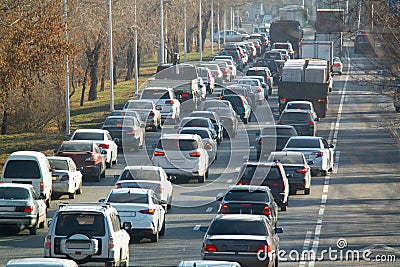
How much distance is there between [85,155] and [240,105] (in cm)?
1946

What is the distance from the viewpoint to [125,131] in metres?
42.6

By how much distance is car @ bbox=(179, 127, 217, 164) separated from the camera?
3925 cm

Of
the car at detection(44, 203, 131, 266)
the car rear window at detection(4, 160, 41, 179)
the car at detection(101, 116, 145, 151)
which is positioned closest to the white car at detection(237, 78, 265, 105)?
the car at detection(101, 116, 145, 151)

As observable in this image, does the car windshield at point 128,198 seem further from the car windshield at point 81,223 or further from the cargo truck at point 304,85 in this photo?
the cargo truck at point 304,85

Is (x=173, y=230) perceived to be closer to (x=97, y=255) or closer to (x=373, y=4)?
(x=97, y=255)

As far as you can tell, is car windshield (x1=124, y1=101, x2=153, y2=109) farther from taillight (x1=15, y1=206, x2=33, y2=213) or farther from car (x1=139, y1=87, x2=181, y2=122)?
taillight (x1=15, y1=206, x2=33, y2=213)

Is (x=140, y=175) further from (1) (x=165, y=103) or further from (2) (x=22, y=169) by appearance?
(1) (x=165, y=103)

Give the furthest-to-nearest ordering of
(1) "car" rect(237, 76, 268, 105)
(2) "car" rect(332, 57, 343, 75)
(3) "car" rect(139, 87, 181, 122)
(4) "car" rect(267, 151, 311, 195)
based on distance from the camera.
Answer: (2) "car" rect(332, 57, 343, 75) → (1) "car" rect(237, 76, 268, 105) → (3) "car" rect(139, 87, 181, 122) → (4) "car" rect(267, 151, 311, 195)

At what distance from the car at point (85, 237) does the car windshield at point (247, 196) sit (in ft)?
17.5

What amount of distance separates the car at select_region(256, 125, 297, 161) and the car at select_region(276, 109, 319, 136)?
301 centimetres

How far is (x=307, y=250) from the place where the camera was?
23.2 m

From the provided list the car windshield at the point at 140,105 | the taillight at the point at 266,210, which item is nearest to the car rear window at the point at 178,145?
the taillight at the point at 266,210

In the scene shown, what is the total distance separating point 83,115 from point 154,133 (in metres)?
10.9

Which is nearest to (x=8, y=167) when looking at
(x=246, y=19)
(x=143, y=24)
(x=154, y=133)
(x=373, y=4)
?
(x=373, y=4)
